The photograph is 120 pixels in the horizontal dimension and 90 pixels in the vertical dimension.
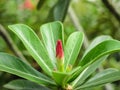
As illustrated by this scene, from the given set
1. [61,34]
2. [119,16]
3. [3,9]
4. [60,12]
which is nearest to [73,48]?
[61,34]

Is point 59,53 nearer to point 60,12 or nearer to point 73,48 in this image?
point 73,48

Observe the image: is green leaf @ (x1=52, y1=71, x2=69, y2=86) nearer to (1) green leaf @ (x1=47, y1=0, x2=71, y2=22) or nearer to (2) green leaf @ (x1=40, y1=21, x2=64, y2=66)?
(2) green leaf @ (x1=40, y1=21, x2=64, y2=66)

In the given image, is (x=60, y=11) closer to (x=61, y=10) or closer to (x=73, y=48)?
(x=61, y=10)

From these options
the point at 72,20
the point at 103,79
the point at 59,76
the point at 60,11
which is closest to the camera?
the point at 59,76

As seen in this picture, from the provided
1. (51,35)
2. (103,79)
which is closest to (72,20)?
(51,35)

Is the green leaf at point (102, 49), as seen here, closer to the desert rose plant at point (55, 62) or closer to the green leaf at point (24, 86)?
the desert rose plant at point (55, 62)

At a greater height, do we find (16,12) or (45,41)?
(45,41)
